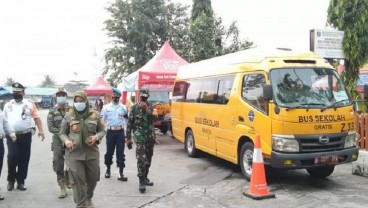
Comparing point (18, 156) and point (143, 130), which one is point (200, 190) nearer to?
point (143, 130)

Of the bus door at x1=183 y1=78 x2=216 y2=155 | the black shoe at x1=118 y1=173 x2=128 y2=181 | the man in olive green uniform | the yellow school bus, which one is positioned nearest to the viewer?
the man in olive green uniform

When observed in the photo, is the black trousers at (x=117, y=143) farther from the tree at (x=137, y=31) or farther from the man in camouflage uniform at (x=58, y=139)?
the tree at (x=137, y=31)

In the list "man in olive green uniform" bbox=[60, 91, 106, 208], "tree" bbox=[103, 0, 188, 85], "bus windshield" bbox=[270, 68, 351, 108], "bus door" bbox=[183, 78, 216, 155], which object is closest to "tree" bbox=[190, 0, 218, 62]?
"tree" bbox=[103, 0, 188, 85]

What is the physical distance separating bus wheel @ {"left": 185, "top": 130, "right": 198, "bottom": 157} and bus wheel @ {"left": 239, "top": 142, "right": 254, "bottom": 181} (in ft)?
10.1

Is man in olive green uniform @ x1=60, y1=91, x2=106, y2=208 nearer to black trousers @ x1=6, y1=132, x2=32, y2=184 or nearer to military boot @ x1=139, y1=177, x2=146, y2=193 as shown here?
military boot @ x1=139, y1=177, x2=146, y2=193

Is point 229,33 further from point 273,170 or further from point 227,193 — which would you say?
point 227,193

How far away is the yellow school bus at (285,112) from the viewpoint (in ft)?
22.4

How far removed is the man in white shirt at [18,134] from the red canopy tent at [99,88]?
72.3ft

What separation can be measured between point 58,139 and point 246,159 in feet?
11.4

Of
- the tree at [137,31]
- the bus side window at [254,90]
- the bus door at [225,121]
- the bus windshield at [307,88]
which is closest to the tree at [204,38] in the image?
the tree at [137,31]

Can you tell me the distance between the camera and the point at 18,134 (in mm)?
7102

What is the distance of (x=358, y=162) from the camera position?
821 cm

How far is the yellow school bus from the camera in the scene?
682 cm

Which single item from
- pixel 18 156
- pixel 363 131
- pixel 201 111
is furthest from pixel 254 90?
pixel 18 156
